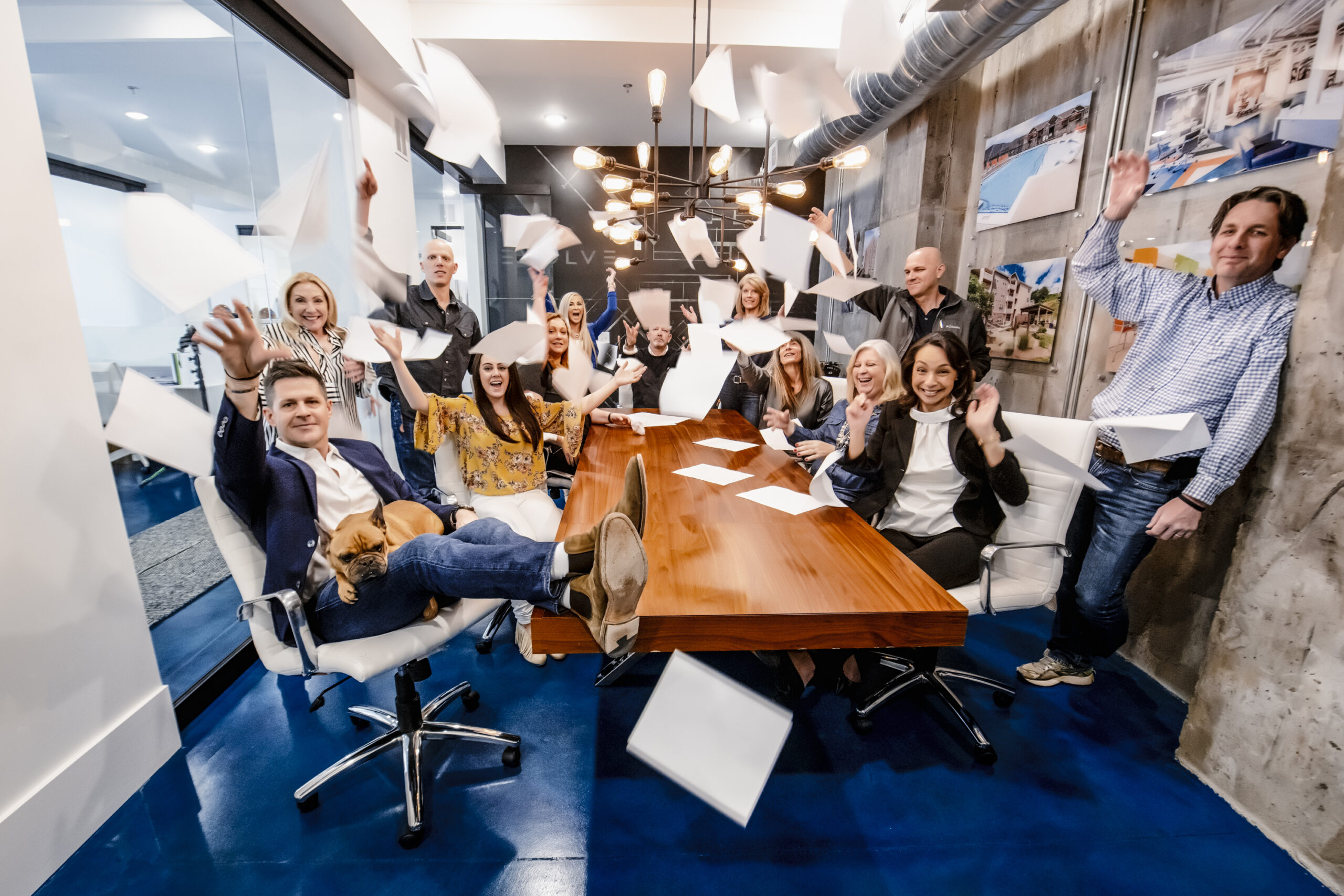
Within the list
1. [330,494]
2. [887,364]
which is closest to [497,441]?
[330,494]

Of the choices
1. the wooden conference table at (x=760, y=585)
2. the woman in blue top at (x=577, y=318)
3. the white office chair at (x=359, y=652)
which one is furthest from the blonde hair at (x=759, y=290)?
→ the white office chair at (x=359, y=652)

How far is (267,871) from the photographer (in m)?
1.29

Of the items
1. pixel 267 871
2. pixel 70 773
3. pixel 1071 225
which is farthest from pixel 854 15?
pixel 70 773

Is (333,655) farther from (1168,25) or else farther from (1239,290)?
(1168,25)

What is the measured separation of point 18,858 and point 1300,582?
3.01 meters

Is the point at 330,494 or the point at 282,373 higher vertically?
the point at 282,373

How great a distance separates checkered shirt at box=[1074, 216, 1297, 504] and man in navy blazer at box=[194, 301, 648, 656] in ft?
5.26

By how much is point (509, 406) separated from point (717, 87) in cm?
132

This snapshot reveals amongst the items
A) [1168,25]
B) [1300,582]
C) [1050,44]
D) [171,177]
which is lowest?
[1300,582]

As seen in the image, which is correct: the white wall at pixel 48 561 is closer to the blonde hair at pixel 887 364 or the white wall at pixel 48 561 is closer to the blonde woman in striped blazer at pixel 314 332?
the blonde woman in striped blazer at pixel 314 332

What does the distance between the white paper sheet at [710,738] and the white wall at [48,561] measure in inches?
54.6

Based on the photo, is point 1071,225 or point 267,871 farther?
point 1071,225

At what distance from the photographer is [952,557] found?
1.69 meters

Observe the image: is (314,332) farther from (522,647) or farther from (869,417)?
(869,417)
